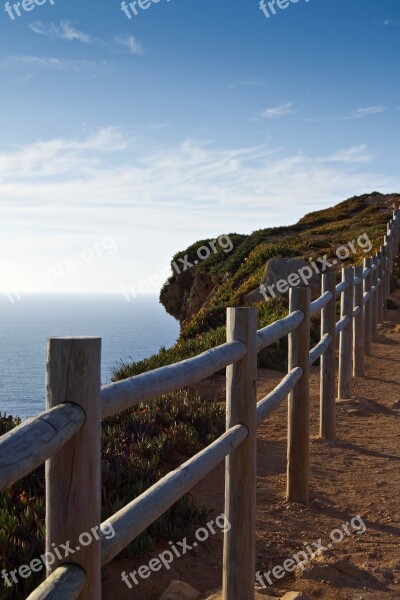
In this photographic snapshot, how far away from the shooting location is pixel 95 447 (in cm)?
190

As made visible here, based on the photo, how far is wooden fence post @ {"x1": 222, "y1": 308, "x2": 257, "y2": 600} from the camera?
134 inches

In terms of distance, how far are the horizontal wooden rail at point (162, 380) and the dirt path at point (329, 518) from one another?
1.52 m

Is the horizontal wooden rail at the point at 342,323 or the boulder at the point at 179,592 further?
the horizontal wooden rail at the point at 342,323

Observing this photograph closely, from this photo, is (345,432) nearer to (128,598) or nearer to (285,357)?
(285,357)

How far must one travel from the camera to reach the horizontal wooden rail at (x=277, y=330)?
3.91 metres

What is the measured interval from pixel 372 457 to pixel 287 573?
8.59 feet

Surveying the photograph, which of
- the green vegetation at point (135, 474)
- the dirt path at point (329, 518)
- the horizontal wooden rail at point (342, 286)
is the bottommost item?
the dirt path at point (329, 518)

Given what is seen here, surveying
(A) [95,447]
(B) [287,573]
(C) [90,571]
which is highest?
(A) [95,447]

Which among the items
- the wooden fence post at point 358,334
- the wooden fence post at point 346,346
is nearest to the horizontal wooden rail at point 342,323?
the wooden fence post at point 346,346

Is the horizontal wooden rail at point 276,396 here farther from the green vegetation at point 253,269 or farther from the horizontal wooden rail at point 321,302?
the green vegetation at point 253,269

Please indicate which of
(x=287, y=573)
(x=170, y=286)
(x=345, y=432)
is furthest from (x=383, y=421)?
(x=170, y=286)

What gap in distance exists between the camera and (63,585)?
1802mm

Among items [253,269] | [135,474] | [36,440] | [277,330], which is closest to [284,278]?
[253,269]

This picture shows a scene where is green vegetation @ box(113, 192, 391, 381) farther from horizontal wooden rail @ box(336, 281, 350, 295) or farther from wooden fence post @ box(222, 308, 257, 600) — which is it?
wooden fence post @ box(222, 308, 257, 600)
